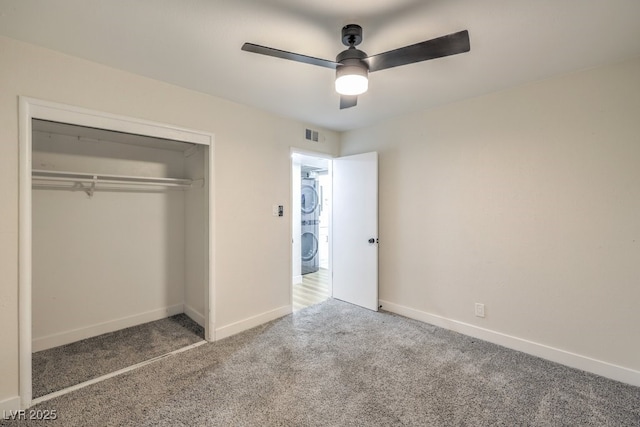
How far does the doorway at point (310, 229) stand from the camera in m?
4.76

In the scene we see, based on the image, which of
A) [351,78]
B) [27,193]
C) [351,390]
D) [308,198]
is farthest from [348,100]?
[308,198]

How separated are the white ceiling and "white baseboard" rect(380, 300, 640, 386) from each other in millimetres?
2302

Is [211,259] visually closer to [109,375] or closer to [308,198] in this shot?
[109,375]

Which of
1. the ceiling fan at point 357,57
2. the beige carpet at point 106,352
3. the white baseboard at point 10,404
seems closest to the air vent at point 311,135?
the ceiling fan at point 357,57

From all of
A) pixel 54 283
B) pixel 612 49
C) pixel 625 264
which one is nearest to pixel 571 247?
pixel 625 264

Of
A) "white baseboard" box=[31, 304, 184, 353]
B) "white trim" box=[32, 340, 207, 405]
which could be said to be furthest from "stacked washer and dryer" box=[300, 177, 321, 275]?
"white trim" box=[32, 340, 207, 405]

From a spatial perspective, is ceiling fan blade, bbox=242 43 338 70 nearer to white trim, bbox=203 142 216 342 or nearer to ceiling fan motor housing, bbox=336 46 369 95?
ceiling fan motor housing, bbox=336 46 369 95

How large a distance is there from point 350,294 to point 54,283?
10.5 feet

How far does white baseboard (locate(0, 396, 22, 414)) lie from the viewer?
1.84 m

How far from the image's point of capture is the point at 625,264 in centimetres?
220

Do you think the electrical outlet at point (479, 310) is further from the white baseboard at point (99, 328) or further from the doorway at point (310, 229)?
the white baseboard at point (99, 328)

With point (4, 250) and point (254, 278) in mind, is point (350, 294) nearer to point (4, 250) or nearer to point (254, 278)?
point (254, 278)

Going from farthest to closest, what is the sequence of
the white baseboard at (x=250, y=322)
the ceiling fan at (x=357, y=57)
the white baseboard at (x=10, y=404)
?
the white baseboard at (x=250, y=322), the white baseboard at (x=10, y=404), the ceiling fan at (x=357, y=57)

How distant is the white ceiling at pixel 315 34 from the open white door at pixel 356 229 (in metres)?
1.36
